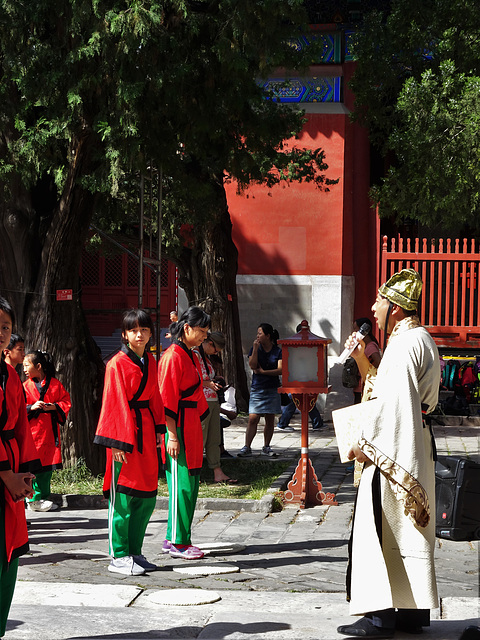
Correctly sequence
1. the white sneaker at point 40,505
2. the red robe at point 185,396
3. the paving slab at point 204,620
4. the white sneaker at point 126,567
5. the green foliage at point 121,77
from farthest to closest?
the green foliage at point 121,77, the white sneaker at point 40,505, the red robe at point 185,396, the white sneaker at point 126,567, the paving slab at point 204,620

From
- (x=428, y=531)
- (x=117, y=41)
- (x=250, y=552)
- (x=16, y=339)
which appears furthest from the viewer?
(x=117, y=41)

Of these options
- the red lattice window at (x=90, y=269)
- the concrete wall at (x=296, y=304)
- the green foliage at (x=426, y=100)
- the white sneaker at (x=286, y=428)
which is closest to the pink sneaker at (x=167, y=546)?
the white sneaker at (x=286, y=428)

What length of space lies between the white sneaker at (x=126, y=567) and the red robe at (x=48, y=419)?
8.25 feet

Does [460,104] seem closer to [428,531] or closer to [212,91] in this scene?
[212,91]

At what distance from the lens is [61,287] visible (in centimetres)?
994

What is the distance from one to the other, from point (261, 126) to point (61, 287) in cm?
299

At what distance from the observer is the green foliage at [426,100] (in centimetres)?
1398

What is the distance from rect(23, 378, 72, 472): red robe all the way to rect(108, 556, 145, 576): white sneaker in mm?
2516

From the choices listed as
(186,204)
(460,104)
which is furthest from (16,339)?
(460,104)

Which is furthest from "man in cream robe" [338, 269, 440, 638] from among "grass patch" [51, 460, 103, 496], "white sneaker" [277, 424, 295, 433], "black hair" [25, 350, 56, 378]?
"white sneaker" [277, 424, 295, 433]

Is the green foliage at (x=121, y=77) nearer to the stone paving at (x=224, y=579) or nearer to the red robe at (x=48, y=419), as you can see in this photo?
the red robe at (x=48, y=419)

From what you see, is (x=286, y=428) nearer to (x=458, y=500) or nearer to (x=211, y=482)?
(x=211, y=482)

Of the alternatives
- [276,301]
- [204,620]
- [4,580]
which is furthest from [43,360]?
[276,301]

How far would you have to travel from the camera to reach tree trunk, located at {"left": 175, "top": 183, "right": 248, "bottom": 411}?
15773 millimetres
